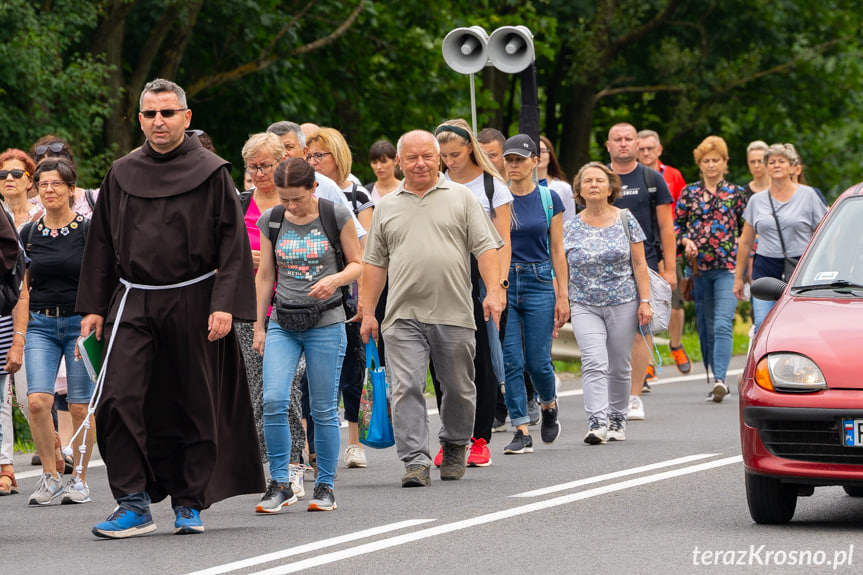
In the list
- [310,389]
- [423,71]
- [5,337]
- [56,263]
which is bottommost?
[310,389]

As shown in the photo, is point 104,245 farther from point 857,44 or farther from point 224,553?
point 857,44

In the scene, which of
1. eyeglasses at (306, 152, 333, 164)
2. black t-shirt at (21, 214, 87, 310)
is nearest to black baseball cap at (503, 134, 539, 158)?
eyeglasses at (306, 152, 333, 164)

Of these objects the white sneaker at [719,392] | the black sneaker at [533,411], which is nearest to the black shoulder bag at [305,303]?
the black sneaker at [533,411]

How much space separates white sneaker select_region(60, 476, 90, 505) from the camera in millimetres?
9354

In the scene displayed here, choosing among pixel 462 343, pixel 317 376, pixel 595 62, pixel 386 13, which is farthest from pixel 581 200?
pixel 595 62

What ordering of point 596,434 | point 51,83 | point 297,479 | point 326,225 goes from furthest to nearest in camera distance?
point 51,83 → point 596,434 → point 297,479 → point 326,225

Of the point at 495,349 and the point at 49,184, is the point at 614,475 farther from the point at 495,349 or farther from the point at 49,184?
the point at 49,184

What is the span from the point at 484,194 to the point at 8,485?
3.34 metres

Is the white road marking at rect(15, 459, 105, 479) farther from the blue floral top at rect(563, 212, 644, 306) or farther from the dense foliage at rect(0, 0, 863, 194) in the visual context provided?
the dense foliage at rect(0, 0, 863, 194)

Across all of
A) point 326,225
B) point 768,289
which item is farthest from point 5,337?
point 768,289

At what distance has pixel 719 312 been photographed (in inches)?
571

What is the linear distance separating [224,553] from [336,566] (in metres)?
0.69

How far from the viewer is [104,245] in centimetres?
804

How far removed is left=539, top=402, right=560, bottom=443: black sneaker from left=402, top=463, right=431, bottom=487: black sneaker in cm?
210
